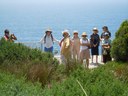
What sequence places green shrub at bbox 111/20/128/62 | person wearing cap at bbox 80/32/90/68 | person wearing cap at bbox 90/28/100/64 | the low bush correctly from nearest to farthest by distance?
1. the low bush
2. green shrub at bbox 111/20/128/62
3. person wearing cap at bbox 80/32/90/68
4. person wearing cap at bbox 90/28/100/64

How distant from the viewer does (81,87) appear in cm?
912

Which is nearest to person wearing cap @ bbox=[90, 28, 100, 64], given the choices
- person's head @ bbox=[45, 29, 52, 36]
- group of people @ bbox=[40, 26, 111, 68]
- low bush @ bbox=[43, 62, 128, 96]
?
group of people @ bbox=[40, 26, 111, 68]

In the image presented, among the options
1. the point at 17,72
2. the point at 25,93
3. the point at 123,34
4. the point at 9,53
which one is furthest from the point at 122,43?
the point at 25,93

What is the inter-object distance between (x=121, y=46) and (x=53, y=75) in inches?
196

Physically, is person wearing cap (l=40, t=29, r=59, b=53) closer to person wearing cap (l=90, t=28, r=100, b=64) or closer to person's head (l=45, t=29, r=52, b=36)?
person's head (l=45, t=29, r=52, b=36)

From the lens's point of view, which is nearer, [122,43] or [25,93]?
[25,93]

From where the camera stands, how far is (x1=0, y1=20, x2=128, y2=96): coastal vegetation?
29.2ft

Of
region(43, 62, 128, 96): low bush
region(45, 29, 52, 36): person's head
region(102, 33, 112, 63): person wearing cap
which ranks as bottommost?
region(102, 33, 112, 63): person wearing cap

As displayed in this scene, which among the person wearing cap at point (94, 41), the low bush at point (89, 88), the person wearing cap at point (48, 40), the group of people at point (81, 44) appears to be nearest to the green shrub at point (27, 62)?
the group of people at point (81, 44)

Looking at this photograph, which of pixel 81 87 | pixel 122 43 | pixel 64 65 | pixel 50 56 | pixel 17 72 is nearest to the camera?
pixel 81 87

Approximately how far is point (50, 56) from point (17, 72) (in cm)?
278

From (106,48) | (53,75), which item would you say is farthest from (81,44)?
(53,75)

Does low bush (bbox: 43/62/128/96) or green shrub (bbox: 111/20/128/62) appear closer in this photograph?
low bush (bbox: 43/62/128/96)

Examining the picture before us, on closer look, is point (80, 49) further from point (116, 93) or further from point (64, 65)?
point (116, 93)
